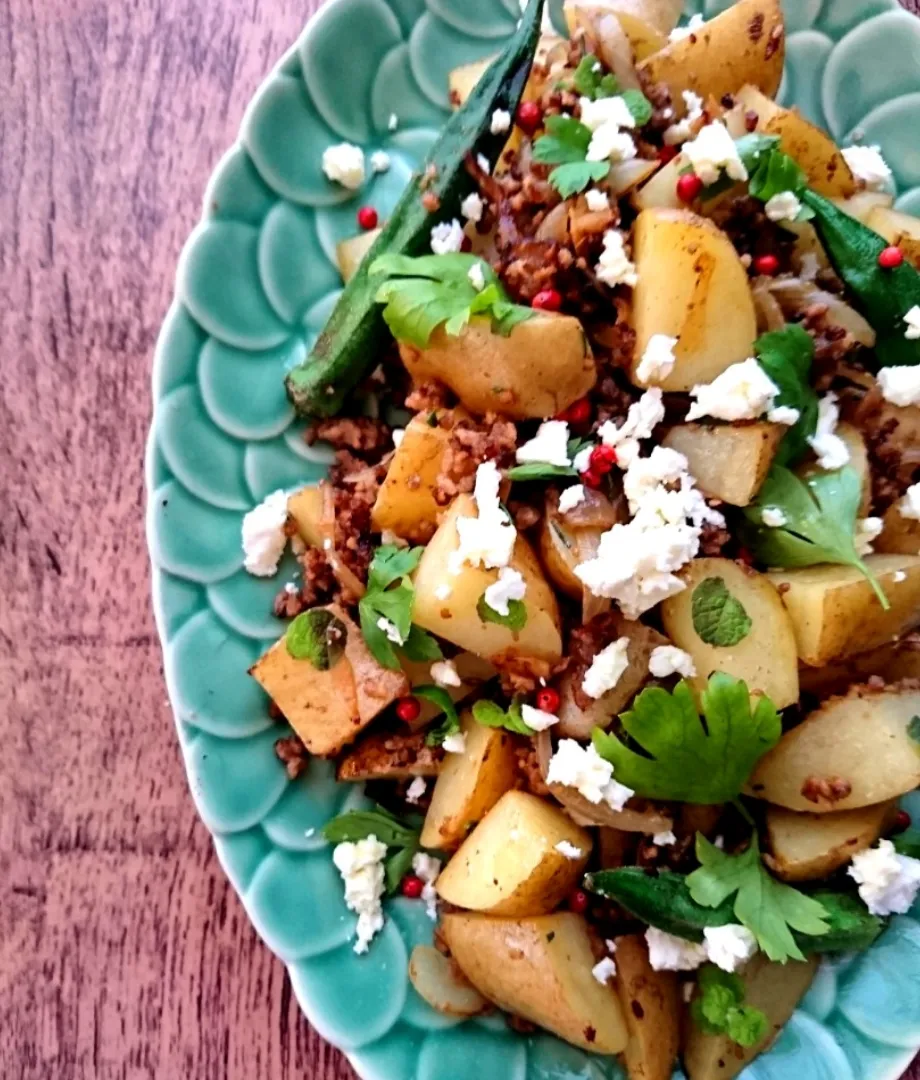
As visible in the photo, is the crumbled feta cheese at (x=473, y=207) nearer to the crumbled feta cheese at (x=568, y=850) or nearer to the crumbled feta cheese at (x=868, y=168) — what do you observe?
the crumbled feta cheese at (x=868, y=168)

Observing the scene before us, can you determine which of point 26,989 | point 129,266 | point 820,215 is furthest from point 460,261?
point 26,989

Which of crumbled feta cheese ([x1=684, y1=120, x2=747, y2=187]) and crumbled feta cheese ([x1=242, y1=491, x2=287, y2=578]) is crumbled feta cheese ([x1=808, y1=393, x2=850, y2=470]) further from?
crumbled feta cheese ([x1=242, y1=491, x2=287, y2=578])

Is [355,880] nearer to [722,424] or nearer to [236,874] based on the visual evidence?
[236,874]

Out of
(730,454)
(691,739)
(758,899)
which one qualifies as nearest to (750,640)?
(691,739)

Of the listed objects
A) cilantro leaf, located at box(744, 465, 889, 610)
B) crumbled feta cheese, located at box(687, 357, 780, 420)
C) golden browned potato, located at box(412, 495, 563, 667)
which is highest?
crumbled feta cheese, located at box(687, 357, 780, 420)

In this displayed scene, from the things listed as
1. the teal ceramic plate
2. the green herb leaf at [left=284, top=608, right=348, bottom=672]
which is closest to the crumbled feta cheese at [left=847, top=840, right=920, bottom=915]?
the teal ceramic plate

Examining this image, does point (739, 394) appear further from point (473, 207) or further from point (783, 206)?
point (473, 207)
